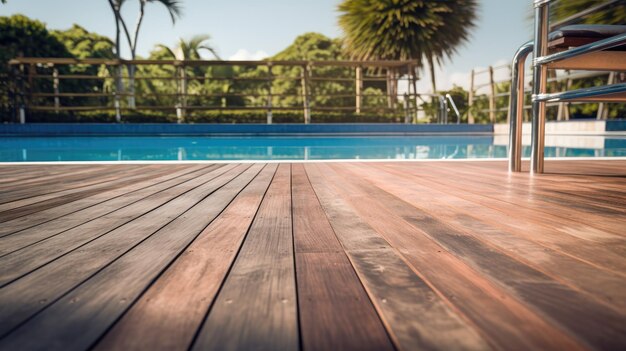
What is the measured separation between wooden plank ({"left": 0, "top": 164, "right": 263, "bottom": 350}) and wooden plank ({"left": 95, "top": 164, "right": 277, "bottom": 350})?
0.06 feet

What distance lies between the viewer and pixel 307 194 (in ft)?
4.40

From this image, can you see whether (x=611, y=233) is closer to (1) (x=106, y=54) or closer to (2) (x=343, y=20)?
(2) (x=343, y=20)

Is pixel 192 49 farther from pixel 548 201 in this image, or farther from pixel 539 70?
pixel 548 201

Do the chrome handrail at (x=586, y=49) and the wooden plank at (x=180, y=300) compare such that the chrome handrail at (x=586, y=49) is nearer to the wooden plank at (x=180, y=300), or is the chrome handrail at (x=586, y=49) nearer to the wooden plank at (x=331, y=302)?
the wooden plank at (x=331, y=302)

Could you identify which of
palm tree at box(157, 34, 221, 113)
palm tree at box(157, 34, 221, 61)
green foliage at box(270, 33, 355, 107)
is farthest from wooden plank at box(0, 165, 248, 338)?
palm tree at box(157, 34, 221, 61)

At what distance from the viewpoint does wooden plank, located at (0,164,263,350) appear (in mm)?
413

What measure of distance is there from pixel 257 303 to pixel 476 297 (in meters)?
0.27

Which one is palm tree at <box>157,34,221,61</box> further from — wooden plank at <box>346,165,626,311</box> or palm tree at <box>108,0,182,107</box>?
wooden plank at <box>346,165,626,311</box>

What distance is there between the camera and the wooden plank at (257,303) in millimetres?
410

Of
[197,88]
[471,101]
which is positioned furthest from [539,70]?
[197,88]

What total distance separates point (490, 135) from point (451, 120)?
2.65m

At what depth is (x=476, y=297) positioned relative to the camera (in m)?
0.50

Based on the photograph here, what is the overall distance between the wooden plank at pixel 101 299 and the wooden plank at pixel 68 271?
2 centimetres

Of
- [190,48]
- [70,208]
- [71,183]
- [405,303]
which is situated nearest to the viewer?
[405,303]
